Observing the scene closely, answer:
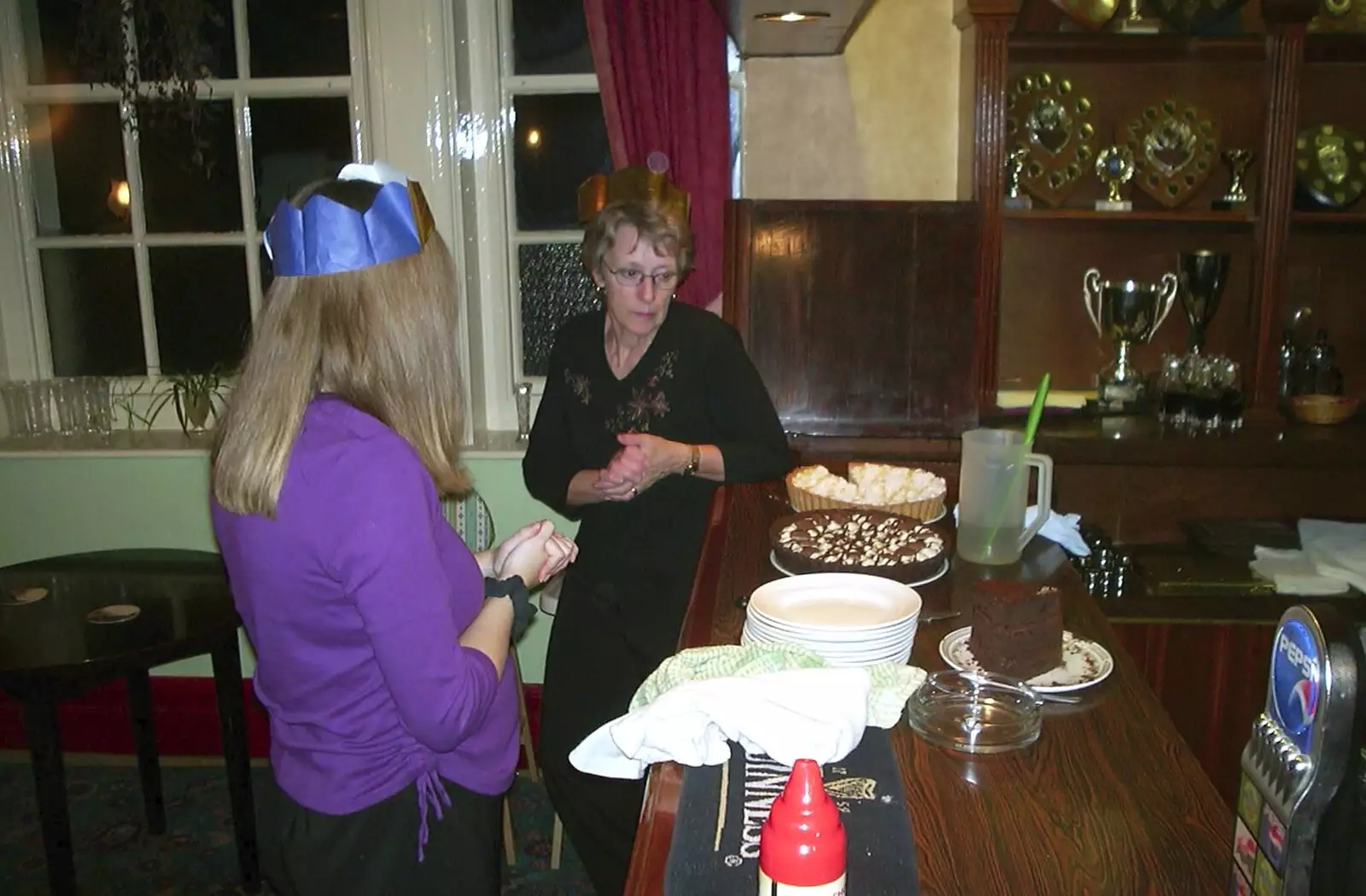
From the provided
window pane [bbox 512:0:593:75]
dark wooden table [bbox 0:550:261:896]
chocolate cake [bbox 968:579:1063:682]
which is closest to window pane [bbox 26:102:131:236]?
dark wooden table [bbox 0:550:261:896]

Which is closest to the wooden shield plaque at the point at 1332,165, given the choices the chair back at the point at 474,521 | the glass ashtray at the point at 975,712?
the glass ashtray at the point at 975,712

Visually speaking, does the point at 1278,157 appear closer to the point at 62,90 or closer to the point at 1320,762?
the point at 1320,762

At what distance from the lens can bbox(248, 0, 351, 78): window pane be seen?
9.23 ft

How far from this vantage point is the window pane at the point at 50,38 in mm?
2873

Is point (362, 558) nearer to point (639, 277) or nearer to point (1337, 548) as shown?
point (639, 277)

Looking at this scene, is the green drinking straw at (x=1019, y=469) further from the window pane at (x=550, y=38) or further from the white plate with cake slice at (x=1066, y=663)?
the window pane at (x=550, y=38)

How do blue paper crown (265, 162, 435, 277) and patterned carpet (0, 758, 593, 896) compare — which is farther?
patterned carpet (0, 758, 593, 896)

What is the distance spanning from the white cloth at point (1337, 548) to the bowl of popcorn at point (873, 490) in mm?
1048

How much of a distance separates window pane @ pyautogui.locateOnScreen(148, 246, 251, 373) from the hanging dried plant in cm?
29

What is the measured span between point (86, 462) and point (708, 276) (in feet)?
5.60

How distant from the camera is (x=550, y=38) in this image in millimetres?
2807

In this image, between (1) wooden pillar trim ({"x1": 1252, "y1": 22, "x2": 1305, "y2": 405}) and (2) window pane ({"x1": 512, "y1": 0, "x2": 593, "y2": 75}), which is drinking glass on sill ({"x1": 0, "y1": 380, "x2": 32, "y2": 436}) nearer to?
(2) window pane ({"x1": 512, "y1": 0, "x2": 593, "y2": 75})

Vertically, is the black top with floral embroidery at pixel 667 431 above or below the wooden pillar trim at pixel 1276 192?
below

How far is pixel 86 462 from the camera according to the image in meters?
→ 2.83
